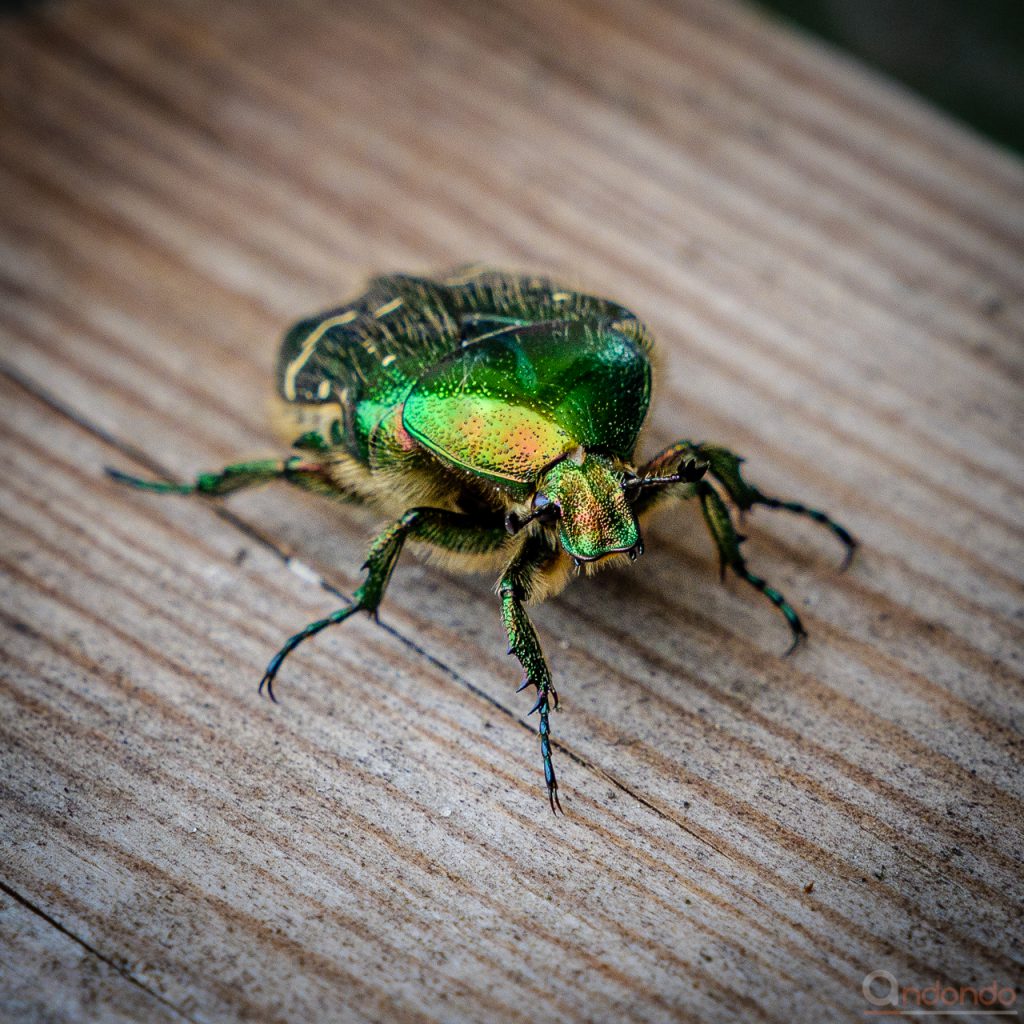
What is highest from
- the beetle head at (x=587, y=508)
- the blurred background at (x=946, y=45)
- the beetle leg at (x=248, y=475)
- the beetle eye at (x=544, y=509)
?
the blurred background at (x=946, y=45)

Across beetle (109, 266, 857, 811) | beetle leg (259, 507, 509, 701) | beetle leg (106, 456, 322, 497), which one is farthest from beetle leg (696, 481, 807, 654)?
beetle leg (106, 456, 322, 497)

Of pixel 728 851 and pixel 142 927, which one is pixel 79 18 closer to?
pixel 142 927

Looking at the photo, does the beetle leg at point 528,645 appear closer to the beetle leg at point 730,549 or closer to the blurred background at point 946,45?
the beetle leg at point 730,549

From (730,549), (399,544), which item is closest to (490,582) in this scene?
(399,544)

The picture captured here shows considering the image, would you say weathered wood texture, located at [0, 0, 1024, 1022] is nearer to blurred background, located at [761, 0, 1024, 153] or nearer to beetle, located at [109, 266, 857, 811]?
beetle, located at [109, 266, 857, 811]

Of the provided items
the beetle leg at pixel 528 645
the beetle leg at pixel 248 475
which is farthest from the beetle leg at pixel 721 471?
the beetle leg at pixel 248 475

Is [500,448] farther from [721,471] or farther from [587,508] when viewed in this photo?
[721,471]

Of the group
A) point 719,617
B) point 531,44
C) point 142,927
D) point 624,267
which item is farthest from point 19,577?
point 531,44

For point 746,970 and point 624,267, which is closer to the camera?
point 746,970

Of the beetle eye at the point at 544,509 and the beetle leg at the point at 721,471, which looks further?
the beetle leg at the point at 721,471
